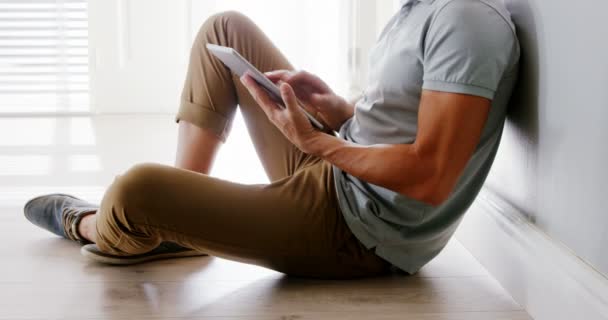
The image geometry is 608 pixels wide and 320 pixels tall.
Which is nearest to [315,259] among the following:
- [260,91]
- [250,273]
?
[250,273]

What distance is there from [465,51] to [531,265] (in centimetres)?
43

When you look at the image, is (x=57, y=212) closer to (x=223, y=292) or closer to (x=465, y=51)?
(x=223, y=292)

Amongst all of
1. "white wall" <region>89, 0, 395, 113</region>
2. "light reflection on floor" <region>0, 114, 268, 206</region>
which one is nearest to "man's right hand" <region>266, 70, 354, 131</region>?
"light reflection on floor" <region>0, 114, 268, 206</region>

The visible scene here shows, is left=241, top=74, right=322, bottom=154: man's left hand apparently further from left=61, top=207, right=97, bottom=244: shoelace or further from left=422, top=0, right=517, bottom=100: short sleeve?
left=61, top=207, right=97, bottom=244: shoelace

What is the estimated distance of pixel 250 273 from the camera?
1631mm

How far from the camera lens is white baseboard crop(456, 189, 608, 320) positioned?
1179 millimetres

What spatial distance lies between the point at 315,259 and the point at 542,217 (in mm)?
416

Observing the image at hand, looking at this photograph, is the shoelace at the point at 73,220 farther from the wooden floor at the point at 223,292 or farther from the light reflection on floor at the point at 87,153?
the light reflection on floor at the point at 87,153

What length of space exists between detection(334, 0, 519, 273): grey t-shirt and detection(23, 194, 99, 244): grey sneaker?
650 mm

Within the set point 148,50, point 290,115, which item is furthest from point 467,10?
point 148,50

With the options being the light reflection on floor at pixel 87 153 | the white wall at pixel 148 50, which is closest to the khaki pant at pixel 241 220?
the light reflection on floor at pixel 87 153

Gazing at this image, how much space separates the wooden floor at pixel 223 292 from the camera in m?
1.41

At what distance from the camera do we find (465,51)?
1.19 m

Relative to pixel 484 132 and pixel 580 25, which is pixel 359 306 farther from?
pixel 580 25
